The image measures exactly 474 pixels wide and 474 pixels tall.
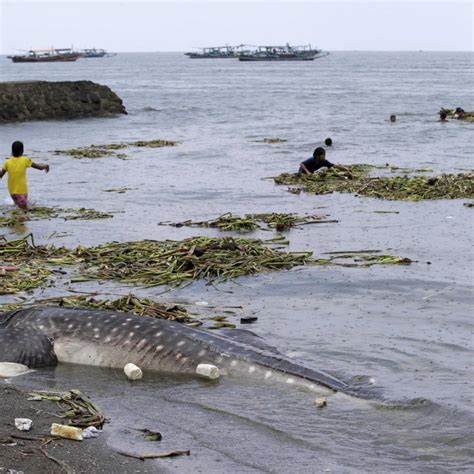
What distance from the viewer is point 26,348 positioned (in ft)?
32.6

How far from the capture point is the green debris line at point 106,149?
35031 mm

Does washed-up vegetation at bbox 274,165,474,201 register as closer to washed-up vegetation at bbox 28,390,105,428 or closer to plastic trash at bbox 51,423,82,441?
washed-up vegetation at bbox 28,390,105,428

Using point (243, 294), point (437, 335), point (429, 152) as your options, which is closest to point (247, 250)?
point (243, 294)

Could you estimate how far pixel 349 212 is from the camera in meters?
20.2

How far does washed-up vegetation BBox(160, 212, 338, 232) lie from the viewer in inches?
698

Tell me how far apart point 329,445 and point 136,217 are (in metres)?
12.9

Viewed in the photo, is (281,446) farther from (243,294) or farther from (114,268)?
(114,268)

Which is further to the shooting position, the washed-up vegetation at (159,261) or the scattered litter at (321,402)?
the washed-up vegetation at (159,261)

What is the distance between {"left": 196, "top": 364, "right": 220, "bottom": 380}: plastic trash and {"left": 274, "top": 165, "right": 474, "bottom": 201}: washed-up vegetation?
42.7 feet

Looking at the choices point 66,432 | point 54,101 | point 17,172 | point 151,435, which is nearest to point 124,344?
point 151,435

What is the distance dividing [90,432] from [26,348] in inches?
104

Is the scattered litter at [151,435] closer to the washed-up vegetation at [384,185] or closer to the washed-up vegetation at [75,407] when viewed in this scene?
the washed-up vegetation at [75,407]

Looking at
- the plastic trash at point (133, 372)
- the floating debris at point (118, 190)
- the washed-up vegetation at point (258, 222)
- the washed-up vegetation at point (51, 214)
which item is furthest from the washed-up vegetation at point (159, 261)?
the floating debris at point (118, 190)

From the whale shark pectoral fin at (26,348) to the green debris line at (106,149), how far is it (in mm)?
24925
